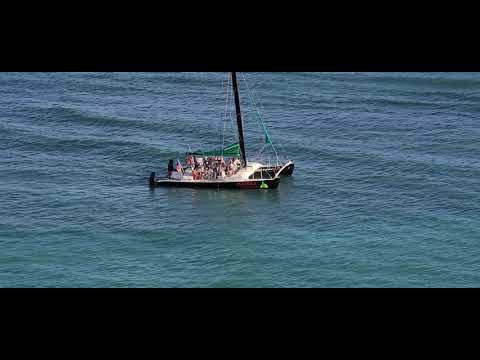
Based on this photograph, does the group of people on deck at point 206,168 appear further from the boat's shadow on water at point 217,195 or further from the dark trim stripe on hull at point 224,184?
the boat's shadow on water at point 217,195

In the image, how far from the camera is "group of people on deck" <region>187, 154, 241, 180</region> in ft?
145

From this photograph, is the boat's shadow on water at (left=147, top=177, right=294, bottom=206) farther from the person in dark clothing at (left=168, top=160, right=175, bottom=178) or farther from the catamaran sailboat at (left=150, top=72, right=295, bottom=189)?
the person in dark clothing at (left=168, top=160, right=175, bottom=178)

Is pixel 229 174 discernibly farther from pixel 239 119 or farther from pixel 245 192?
pixel 239 119

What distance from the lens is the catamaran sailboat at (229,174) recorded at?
43.8 m

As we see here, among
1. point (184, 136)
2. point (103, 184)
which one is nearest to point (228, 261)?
point (103, 184)

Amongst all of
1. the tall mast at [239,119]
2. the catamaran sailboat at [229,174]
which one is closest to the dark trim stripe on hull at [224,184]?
the catamaran sailboat at [229,174]

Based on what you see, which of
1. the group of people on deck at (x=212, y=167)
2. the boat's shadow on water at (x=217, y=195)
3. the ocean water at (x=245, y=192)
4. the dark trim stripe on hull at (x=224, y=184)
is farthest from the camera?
the group of people on deck at (x=212, y=167)

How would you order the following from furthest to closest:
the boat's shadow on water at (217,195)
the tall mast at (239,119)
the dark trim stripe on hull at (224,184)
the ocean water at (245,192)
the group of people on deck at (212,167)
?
the group of people on deck at (212,167) → the dark trim stripe on hull at (224,184) → the boat's shadow on water at (217,195) → the tall mast at (239,119) → the ocean water at (245,192)

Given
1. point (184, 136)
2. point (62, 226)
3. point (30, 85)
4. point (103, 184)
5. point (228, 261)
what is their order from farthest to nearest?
point (30, 85)
point (184, 136)
point (103, 184)
point (62, 226)
point (228, 261)

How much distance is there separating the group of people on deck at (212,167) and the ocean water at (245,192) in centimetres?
96
